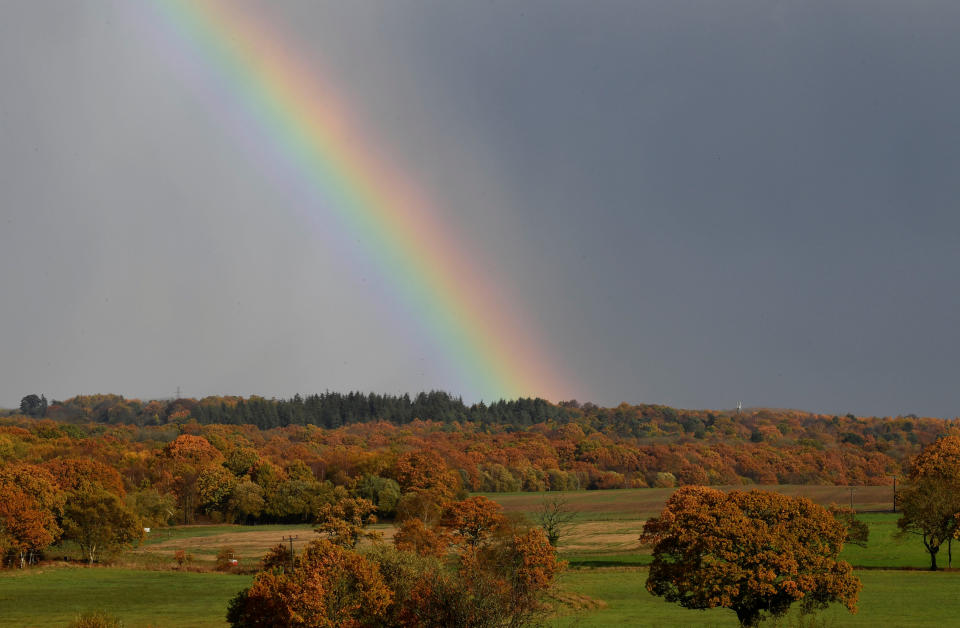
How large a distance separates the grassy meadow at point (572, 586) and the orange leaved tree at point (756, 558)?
4939 mm

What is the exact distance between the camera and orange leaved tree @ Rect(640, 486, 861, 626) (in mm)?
54562

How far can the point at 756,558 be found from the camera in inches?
2151

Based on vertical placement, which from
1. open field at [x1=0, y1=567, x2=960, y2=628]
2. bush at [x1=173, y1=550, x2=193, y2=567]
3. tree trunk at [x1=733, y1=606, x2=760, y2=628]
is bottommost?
bush at [x1=173, y1=550, x2=193, y2=567]

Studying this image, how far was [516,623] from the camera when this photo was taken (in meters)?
42.6

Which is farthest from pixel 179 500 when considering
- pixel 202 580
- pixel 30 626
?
pixel 30 626

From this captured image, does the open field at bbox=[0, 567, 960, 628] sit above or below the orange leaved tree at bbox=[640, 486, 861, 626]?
below

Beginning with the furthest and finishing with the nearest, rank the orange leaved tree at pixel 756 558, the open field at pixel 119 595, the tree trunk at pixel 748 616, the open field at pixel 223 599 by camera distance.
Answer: the open field at pixel 119 595, the open field at pixel 223 599, the tree trunk at pixel 748 616, the orange leaved tree at pixel 756 558

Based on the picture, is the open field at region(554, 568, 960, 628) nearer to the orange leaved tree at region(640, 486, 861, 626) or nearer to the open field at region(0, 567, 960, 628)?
the open field at region(0, 567, 960, 628)

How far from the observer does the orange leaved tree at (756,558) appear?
54.6m

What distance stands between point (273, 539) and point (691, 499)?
81854 mm

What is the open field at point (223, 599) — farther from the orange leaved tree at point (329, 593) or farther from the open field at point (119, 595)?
the orange leaved tree at point (329, 593)

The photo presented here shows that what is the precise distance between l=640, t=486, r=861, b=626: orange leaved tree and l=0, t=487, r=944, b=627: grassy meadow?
494 cm

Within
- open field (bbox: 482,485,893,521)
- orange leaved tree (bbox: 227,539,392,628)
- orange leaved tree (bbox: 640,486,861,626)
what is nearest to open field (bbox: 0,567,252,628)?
orange leaved tree (bbox: 227,539,392,628)

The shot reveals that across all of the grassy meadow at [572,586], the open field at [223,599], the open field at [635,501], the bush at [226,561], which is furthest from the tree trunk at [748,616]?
the open field at [635,501]
